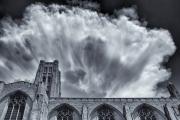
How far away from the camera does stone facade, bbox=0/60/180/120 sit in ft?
102

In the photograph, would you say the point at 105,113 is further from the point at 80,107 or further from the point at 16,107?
the point at 16,107

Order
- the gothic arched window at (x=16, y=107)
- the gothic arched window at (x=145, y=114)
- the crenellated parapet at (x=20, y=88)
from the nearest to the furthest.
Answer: the gothic arched window at (x=16, y=107), the crenellated parapet at (x=20, y=88), the gothic arched window at (x=145, y=114)

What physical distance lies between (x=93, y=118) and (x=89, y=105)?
94.5 inches

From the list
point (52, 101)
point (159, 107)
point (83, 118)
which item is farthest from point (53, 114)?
point (159, 107)

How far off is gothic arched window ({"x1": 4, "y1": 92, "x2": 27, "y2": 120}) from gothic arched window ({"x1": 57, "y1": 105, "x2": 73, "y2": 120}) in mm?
6025

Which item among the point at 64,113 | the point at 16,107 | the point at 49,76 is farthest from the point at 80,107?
the point at 49,76

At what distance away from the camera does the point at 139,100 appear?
36125 millimetres

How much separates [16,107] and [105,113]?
47.6ft

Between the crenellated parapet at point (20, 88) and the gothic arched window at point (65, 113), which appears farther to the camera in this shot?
the gothic arched window at point (65, 113)

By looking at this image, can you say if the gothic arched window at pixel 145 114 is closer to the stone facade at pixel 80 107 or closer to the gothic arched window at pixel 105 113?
the stone facade at pixel 80 107

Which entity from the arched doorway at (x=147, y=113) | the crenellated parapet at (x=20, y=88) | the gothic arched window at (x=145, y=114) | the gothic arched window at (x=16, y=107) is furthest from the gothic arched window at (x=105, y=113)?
the gothic arched window at (x=16, y=107)

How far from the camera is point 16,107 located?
31688 mm

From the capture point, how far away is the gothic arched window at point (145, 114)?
1336 inches

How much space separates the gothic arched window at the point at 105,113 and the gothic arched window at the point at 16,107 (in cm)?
1252
